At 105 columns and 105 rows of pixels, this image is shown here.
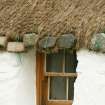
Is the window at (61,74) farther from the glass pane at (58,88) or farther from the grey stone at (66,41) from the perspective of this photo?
the grey stone at (66,41)

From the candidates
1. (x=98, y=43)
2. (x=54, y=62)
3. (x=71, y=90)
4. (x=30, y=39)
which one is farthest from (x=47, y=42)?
(x=71, y=90)

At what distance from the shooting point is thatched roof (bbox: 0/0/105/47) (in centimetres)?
708

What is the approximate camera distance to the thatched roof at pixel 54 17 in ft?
23.2

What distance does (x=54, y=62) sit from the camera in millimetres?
7594

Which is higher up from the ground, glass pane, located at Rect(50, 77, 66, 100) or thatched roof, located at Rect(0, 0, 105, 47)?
thatched roof, located at Rect(0, 0, 105, 47)

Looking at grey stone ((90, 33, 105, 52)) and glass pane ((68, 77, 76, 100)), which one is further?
glass pane ((68, 77, 76, 100))

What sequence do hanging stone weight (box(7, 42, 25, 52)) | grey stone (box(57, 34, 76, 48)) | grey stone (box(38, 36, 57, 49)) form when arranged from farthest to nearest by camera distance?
hanging stone weight (box(7, 42, 25, 52)) → grey stone (box(38, 36, 57, 49)) → grey stone (box(57, 34, 76, 48))

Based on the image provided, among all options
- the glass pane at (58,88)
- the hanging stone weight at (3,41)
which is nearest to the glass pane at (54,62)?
the glass pane at (58,88)

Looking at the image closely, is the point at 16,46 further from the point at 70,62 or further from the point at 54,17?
the point at 70,62

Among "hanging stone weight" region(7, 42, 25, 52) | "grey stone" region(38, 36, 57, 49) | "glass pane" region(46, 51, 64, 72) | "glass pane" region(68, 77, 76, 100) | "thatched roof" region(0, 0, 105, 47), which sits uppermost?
"thatched roof" region(0, 0, 105, 47)

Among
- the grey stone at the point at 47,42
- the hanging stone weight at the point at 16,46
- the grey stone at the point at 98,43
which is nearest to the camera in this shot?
the grey stone at the point at 98,43

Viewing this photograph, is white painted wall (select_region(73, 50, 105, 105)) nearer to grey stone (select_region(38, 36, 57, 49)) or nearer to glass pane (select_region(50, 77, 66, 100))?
grey stone (select_region(38, 36, 57, 49))

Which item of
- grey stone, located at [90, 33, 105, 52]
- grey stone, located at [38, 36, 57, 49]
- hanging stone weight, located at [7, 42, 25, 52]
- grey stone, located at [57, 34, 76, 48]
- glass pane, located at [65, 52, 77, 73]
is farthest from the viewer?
glass pane, located at [65, 52, 77, 73]

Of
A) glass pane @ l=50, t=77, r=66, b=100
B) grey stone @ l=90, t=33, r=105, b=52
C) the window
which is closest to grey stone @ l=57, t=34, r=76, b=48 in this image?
grey stone @ l=90, t=33, r=105, b=52
